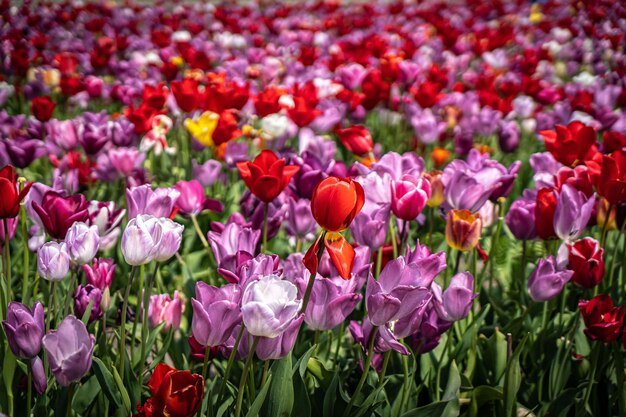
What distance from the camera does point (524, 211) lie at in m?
1.78

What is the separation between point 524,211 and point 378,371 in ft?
2.05

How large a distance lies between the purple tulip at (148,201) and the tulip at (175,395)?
49 centimetres

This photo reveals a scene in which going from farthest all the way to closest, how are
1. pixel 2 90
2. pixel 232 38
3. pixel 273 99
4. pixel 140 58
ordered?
pixel 232 38
pixel 140 58
pixel 2 90
pixel 273 99

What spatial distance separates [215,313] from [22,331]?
36 cm

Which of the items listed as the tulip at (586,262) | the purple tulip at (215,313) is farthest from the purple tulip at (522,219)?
the purple tulip at (215,313)

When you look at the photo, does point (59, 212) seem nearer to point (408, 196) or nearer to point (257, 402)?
point (257, 402)

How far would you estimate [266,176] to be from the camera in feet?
5.15

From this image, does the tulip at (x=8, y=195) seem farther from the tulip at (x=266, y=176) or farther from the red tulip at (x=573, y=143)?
the red tulip at (x=573, y=143)

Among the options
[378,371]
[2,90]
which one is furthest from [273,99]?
[2,90]

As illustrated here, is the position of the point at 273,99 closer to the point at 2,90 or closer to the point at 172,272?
the point at 172,272

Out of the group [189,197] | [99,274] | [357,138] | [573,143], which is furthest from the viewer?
[357,138]

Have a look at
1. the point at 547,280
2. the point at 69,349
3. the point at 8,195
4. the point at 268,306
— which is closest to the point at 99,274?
the point at 8,195

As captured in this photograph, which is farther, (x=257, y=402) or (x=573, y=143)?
(x=573, y=143)

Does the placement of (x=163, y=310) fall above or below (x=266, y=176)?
below
